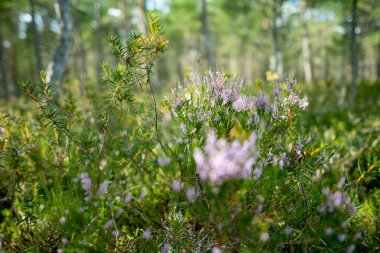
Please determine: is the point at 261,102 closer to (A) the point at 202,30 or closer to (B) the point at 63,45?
(B) the point at 63,45

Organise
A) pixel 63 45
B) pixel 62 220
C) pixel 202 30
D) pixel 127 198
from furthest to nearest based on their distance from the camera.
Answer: pixel 202 30
pixel 63 45
pixel 127 198
pixel 62 220

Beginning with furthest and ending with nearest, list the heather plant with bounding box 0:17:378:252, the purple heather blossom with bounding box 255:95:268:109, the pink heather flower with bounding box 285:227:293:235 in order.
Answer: the purple heather blossom with bounding box 255:95:268:109, the pink heather flower with bounding box 285:227:293:235, the heather plant with bounding box 0:17:378:252

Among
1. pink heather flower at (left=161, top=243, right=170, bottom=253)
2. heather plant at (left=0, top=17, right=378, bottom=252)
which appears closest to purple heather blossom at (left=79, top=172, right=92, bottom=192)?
heather plant at (left=0, top=17, right=378, bottom=252)

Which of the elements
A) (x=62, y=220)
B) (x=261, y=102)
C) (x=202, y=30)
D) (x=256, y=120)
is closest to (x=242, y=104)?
(x=256, y=120)

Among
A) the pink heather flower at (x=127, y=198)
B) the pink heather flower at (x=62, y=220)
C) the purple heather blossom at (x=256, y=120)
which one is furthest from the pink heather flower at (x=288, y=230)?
the pink heather flower at (x=62, y=220)

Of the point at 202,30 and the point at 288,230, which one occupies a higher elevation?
the point at 202,30

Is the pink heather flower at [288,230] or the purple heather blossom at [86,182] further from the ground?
the purple heather blossom at [86,182]

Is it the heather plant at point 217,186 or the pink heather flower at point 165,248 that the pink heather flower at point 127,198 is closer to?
the heather plant at point 217,186

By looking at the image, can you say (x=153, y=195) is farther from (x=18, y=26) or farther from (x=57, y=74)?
(x=18, y=26)

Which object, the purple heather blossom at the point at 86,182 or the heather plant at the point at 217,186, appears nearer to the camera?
the heather plant at the point at 217,186

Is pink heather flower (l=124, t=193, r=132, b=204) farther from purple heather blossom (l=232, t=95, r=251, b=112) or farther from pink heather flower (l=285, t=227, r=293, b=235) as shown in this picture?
pink heather flower (l=285, t=227, r=293, b=235)

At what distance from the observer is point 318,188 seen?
183 centimetres

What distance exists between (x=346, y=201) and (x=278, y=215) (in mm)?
399

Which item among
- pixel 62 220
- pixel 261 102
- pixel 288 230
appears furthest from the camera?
pixel 261 102
